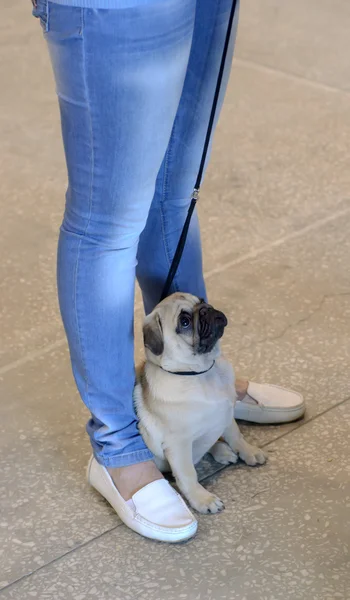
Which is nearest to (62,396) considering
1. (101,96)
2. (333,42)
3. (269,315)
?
(269,315)

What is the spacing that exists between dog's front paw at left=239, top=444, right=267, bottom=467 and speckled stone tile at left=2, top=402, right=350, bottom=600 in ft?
0.05

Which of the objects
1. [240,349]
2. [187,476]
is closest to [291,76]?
[240,349]

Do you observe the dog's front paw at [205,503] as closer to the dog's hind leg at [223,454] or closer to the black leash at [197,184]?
the dog's hind leg at [223,454]

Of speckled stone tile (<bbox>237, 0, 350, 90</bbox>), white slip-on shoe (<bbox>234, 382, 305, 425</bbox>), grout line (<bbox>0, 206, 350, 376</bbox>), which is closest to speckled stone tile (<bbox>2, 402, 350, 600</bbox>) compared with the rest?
white slip-on shoe (<bbox>234, 382, 305, 425</bbox>)

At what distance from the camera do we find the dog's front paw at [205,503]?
1768 mm

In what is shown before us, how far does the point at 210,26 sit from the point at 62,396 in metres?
0.90

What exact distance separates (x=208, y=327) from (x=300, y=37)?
2.80 metres

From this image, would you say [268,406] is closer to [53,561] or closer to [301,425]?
[301,425]

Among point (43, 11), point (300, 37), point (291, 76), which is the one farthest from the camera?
point (300, 37)

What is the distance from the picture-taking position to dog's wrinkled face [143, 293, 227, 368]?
67.4 inches

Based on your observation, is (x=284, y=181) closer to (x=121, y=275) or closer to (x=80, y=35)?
(x=121, y=275)

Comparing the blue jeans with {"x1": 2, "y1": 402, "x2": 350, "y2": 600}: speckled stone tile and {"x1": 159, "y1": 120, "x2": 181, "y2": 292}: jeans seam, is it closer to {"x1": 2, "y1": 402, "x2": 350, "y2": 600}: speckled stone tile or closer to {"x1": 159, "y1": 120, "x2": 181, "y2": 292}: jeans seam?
{"x1": 159, "y1": 120, "x2": 181, "y2": 292}: jeans seam

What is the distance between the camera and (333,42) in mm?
4078

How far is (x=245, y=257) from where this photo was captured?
2.64m
